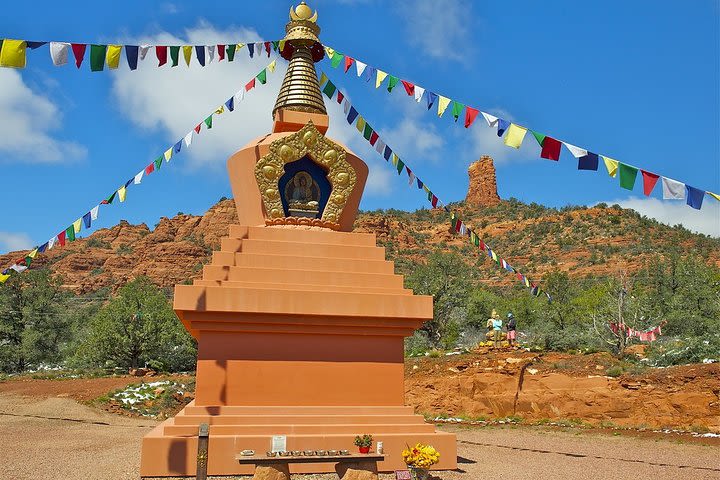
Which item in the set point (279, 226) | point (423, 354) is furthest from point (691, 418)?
point (279, 226)

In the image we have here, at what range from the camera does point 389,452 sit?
7.83m

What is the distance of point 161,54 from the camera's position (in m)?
9.45

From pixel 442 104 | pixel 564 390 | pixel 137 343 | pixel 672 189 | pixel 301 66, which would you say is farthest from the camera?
pixel 137 343

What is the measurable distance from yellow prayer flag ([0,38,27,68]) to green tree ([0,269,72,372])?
22650mm

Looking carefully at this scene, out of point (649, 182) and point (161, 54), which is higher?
point (161, 54)

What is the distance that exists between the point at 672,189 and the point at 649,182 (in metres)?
0.28

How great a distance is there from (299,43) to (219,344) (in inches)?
227

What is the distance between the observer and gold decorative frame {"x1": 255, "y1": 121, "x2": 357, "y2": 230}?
9359 millimetres

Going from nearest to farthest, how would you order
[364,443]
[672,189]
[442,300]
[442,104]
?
[364,443], [672,189], [442,104], [442,300]

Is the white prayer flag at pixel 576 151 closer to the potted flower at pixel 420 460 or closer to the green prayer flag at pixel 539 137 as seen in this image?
the green prayer flag at pixel 539 137

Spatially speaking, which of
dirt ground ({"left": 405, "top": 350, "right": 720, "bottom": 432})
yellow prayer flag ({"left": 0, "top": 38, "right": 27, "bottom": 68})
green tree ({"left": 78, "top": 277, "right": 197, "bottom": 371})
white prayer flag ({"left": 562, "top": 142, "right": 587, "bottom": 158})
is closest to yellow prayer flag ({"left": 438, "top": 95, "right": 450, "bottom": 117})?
white prayer flag ({"left": 562, "top": 142, "right": 587, "bottom": 158})

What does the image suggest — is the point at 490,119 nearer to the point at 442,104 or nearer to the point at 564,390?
the point at 442,104

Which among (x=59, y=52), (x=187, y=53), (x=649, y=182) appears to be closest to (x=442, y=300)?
(x=187, y=53)

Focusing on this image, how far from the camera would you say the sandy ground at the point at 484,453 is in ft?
27.5
